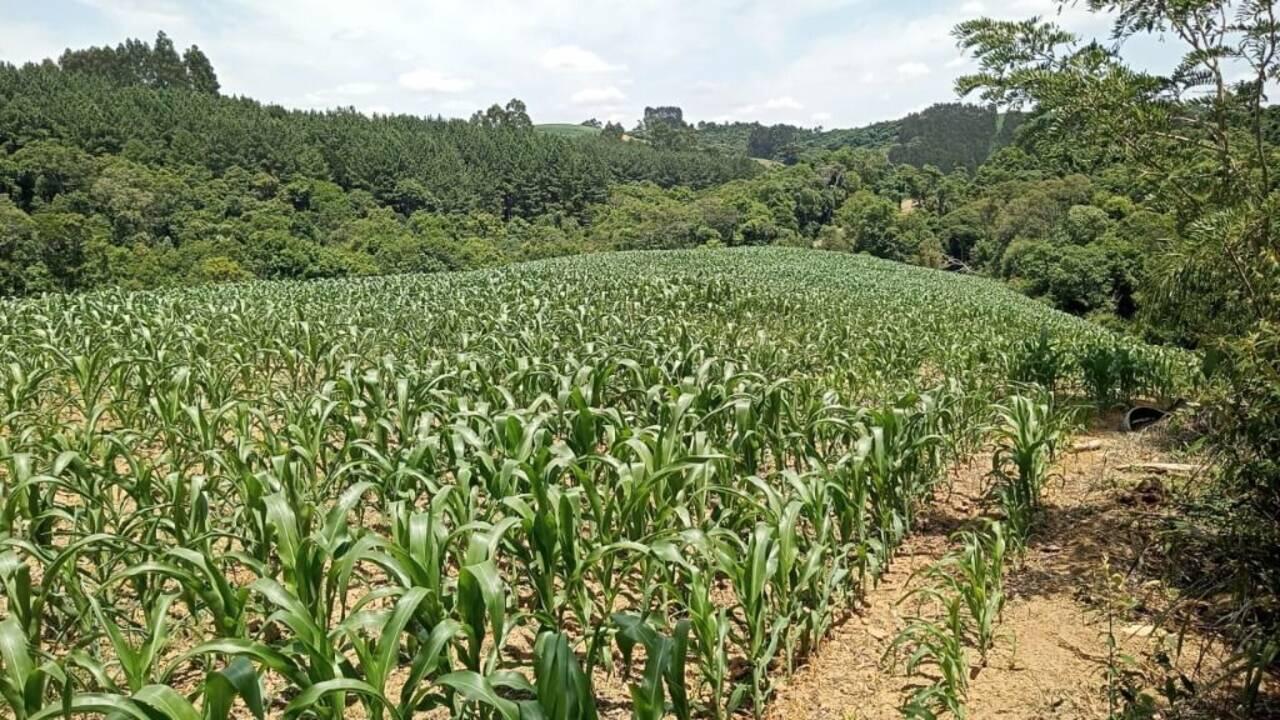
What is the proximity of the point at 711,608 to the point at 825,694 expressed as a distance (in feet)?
2.26

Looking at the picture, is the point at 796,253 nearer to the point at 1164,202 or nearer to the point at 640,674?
the point at 1164,202

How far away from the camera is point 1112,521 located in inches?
171

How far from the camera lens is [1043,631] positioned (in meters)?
3.13

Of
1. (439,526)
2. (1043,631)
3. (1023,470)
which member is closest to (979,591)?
(1043,631)

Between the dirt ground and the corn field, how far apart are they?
150 mm

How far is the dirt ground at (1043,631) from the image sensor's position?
2.65 meters

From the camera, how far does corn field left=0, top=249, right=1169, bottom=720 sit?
1.91 meters

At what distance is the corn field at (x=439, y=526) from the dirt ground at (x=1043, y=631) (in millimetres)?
150

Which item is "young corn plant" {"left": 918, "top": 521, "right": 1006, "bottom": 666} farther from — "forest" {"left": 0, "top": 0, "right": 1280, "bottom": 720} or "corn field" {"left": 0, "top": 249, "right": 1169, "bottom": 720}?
"corn field" {"left": 0, "top": 249, "right": 1169, "bottom": 720}

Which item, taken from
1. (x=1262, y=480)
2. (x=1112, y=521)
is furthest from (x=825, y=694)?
(x=1112, y=521)

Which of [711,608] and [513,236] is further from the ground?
[513,236]

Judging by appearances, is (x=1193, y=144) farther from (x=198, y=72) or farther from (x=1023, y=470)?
(x=198, y=72)

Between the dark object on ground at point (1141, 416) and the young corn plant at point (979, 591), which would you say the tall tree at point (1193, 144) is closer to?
the young corn plant at point (979, 591)

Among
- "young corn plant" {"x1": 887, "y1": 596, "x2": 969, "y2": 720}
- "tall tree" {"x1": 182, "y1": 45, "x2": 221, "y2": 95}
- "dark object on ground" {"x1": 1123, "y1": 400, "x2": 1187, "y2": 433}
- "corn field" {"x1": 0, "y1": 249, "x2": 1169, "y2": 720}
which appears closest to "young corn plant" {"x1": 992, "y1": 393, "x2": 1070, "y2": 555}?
"corn field" {"x1": 0, "y1": 249, "x2": 1169, "y2": 720}
